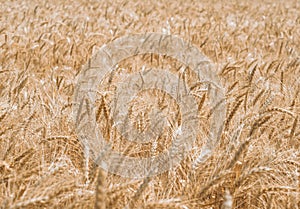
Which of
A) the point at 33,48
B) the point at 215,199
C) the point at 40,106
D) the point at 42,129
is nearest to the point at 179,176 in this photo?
the point at 215,199

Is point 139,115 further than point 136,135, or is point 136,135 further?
point 139,115

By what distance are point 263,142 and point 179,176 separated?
0.43 m

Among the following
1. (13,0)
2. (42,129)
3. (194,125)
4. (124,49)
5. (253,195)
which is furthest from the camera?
(13,0)

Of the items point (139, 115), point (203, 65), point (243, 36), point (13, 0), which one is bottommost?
point (139, 115)

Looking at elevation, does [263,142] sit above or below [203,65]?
below

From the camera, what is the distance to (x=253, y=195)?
1396mm

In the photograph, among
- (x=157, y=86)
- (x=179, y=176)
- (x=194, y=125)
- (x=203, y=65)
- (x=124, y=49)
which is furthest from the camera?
(x=124, y=49)

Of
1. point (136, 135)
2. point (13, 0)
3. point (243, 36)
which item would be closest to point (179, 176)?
point (136, 135)

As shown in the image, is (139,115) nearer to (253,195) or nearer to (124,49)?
(253,195)

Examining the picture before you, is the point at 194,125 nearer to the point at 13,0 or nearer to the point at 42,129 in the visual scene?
the point at 42,129

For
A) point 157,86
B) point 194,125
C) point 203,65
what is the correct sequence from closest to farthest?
point 194,125 < point 157,86 < point 203,65

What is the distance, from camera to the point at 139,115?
1.88 metres

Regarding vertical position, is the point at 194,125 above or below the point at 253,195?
above

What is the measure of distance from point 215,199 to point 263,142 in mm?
427
